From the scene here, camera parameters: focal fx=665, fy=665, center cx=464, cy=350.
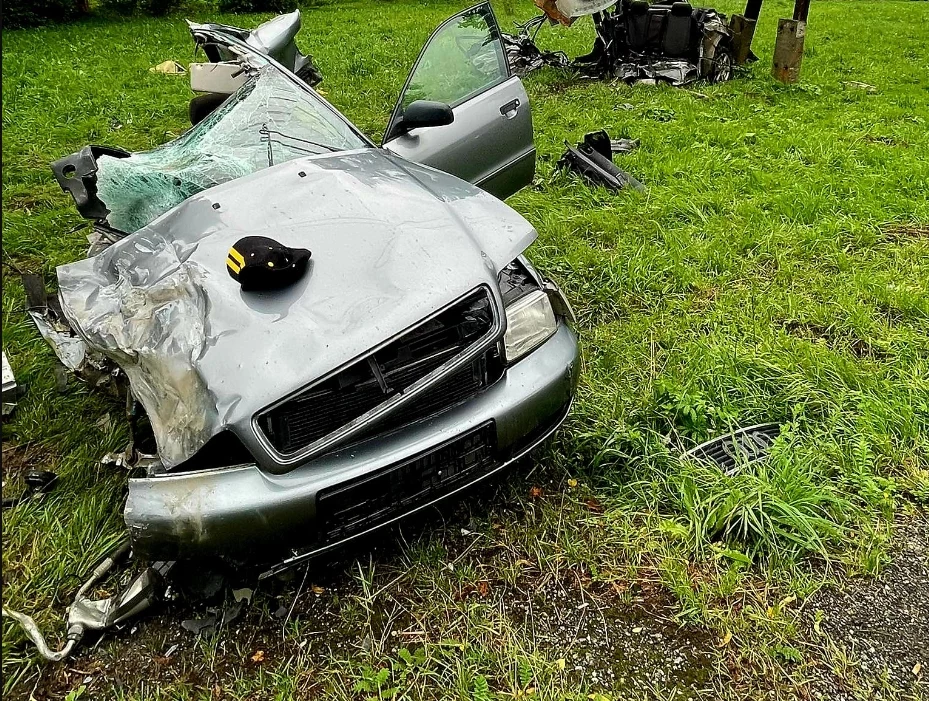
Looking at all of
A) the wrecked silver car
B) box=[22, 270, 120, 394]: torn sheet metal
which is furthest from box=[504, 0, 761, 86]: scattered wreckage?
box=[22, 270, 120, 394]: torn sheet metal

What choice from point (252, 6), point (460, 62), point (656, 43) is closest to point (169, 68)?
point (656, 43)

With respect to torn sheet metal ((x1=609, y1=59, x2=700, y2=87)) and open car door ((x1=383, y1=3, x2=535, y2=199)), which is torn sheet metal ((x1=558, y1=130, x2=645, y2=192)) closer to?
open car door ((x1=383, y1=3, x2=535, y2=199))

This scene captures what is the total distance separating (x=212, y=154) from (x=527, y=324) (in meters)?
1.47

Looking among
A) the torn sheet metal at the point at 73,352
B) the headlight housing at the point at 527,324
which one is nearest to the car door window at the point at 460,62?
the headlight housing at the point at 527,324

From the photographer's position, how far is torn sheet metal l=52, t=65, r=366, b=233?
8.32 ft

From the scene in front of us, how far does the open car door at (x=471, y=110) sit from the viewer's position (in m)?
3.04

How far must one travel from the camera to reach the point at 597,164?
4805 mm

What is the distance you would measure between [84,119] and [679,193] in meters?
5.60

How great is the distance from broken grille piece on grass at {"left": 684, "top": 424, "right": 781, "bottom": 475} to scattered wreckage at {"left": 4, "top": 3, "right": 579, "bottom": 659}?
648 millimetres

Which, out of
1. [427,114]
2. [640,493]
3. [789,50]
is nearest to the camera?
[640,493]

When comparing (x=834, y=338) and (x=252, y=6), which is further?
(x=252, y=6)

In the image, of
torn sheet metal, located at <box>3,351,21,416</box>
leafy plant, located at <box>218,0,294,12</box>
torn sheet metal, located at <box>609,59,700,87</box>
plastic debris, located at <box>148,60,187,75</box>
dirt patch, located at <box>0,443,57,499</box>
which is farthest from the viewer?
leafy plant, located at <box>218,0,294,12</box>

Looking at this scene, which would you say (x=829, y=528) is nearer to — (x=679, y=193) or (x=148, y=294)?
(x=148, y=294)

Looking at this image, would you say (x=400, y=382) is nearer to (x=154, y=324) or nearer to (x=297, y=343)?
(x=297, y=343)
